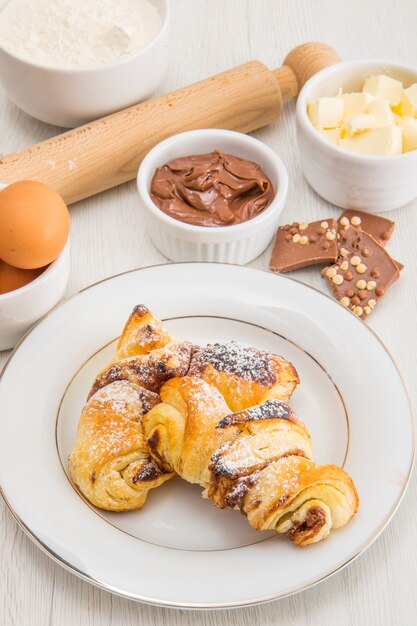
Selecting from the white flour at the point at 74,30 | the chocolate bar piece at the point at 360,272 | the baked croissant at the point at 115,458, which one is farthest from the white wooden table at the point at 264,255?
the white flour at the point at 74,30

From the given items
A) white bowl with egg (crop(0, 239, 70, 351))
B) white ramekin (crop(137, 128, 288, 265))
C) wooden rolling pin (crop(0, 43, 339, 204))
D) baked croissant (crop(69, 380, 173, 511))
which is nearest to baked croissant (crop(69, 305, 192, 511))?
baked croissant (crop(69, 380, 173, 511))

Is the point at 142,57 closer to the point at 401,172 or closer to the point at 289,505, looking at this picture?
the point at 401,172

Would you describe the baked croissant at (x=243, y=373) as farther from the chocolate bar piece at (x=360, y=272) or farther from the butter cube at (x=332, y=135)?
the butter cube at (x=332, y=135)

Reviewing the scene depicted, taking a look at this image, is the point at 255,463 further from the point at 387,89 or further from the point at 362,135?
the point at 387,89

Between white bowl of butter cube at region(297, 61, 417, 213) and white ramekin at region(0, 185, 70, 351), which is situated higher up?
white ramekin at region(0, 185, 70, 351)

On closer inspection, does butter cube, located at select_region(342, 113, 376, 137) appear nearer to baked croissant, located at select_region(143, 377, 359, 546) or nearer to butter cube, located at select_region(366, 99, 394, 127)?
butter cube, located at select_region(366, 99, 394, 127)

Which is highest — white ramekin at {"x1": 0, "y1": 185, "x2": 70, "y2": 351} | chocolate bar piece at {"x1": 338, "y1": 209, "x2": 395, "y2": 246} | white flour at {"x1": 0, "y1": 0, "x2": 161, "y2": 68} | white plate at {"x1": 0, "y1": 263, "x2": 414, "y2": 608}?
white flour at {"x1": 0, "y1": 0, "x2": 161, "y2": 68}
